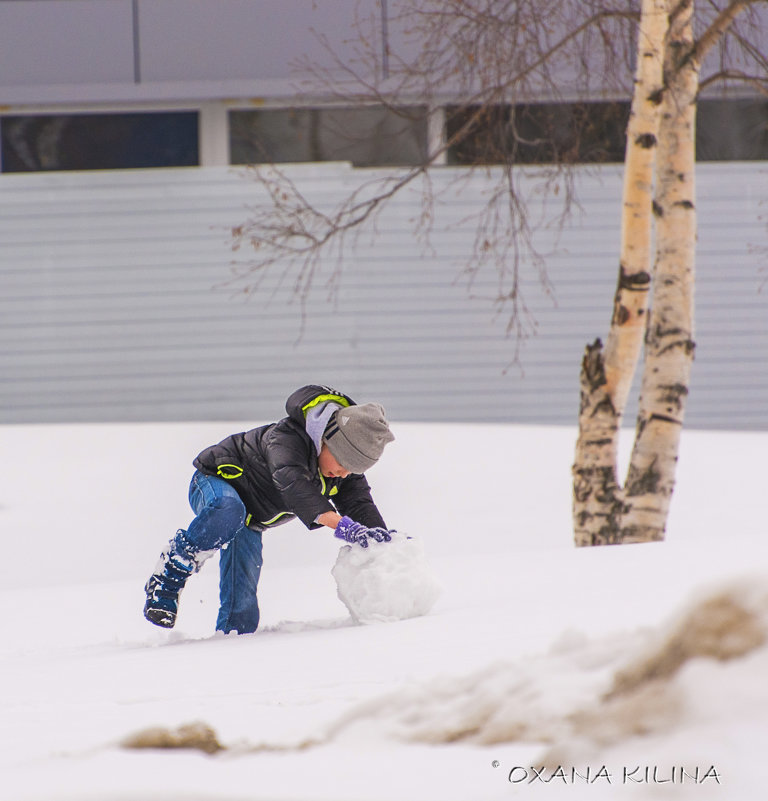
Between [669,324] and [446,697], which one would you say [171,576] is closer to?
[446,697]

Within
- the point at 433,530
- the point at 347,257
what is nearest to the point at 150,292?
the point at 347,257

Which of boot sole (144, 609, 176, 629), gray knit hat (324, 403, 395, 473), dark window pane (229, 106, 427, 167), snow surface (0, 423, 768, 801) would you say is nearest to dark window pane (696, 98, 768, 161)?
dark window pane (229, 106, 427, 167)

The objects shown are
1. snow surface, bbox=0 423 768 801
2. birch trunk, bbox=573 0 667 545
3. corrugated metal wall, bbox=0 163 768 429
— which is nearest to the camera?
snow surface, bbox=0 423 768 801

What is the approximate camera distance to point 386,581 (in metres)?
2.87

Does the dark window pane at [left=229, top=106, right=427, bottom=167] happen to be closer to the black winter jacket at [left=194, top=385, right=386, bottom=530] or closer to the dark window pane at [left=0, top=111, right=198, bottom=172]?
the dark window pane at [left=0, top=111, right=198, bottom=172]

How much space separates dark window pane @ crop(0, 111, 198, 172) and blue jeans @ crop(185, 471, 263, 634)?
7763mm

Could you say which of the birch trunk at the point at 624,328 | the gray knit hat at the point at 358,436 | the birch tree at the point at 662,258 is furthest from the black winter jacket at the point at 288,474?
the birch trunk at the point at 624,328

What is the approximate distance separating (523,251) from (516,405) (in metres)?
1.66

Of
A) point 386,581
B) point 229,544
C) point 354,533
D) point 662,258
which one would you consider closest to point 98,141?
point 662,258

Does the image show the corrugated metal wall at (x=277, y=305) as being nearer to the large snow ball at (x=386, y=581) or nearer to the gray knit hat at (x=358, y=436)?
the gray knit hat at (x=358, y=436)

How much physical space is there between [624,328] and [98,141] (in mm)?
7276

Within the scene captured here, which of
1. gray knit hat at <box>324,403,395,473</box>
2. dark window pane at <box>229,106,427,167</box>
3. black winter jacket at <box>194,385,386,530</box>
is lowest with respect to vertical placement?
black winter jacket at <box>194,385,386,530</box>

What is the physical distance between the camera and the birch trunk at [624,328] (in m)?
5.05

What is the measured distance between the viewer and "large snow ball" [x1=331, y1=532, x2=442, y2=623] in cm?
288
